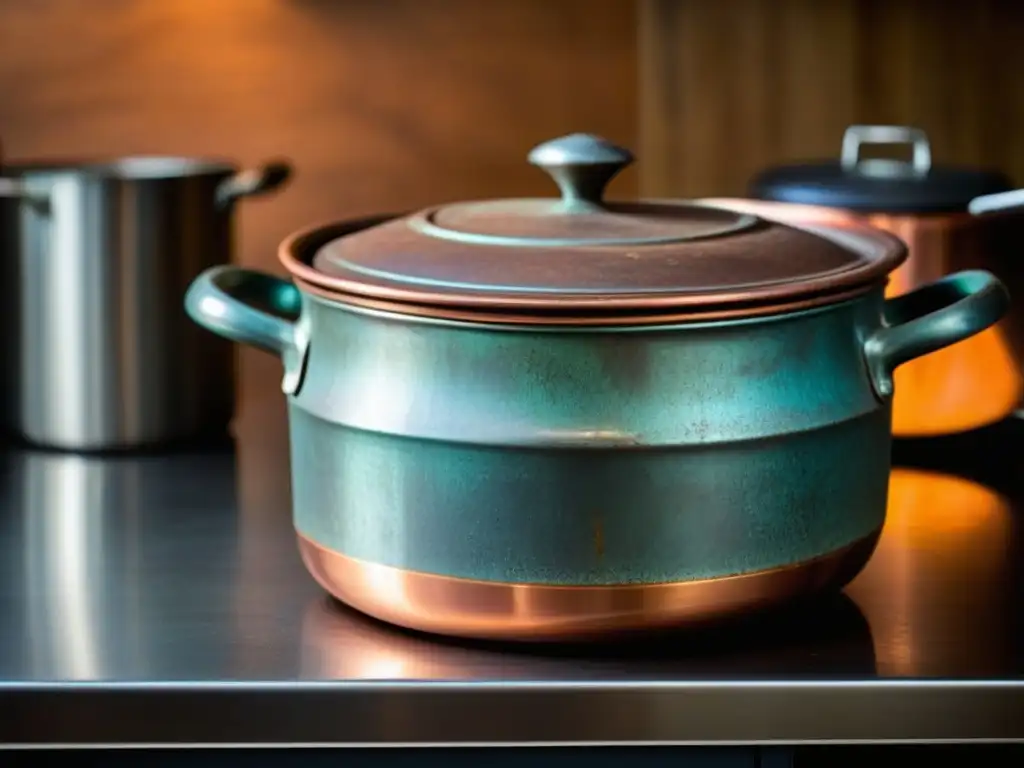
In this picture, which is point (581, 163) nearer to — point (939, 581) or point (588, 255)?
point (588, 255)

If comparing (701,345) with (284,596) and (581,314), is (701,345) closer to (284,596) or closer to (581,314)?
(581,314)

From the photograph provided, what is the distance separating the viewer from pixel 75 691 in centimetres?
89

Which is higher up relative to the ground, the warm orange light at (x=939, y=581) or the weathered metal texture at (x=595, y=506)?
the weathered metal texture at (x=595, y=506)

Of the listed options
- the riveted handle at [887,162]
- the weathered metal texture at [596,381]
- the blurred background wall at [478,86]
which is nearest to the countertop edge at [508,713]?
the weathered metal texture at [596,381]

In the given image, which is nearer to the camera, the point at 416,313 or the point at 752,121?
the point at 416,313

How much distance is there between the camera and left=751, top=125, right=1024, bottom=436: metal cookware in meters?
1.26

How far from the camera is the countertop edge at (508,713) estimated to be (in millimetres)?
886

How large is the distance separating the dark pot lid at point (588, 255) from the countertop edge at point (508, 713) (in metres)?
0.21

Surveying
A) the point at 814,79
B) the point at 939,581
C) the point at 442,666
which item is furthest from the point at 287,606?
the point at 814,79

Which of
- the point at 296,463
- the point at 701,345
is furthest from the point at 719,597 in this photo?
the point at 296,463

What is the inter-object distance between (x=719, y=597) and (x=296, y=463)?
26 centimetres

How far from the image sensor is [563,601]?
0.88 meters

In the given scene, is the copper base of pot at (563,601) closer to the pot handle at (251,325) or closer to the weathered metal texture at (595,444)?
the weathered metal texture at (595,444)

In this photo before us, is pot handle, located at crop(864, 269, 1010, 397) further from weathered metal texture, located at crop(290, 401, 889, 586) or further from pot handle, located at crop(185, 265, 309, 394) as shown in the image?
pot handle, located at crop(185, 265, 309, 394)
